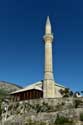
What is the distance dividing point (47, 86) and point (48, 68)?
3423mm

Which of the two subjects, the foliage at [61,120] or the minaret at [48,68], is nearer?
the foliage at [61,120]

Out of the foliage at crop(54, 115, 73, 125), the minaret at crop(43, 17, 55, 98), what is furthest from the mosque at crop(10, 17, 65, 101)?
the foliage at crop(54, 115, 73, 125)

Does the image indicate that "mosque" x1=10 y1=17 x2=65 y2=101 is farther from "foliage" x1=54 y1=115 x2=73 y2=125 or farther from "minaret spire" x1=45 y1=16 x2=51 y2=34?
"foliage" x1=54 y1=115 x2=73 y2=125

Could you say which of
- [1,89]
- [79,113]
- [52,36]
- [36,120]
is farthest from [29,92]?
[1,89]

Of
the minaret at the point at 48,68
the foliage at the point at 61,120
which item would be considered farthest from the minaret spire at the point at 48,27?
the foliage at the point at 61,120

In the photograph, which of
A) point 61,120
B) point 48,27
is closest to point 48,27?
point 48,27

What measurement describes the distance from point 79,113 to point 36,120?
6.27 metres

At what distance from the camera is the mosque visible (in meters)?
57.8

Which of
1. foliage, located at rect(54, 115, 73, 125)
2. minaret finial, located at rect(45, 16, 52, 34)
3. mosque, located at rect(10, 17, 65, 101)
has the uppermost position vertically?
minaret finial, located at rect(45, 16, 52, 34)

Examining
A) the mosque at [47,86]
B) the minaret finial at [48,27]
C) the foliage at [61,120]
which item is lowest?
the foliage at [61,120]

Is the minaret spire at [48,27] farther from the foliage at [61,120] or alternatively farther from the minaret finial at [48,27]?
the foliage at [61,120]

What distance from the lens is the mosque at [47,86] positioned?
5775cm

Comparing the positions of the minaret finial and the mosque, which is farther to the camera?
the minaret finial

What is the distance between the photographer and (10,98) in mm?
61312
